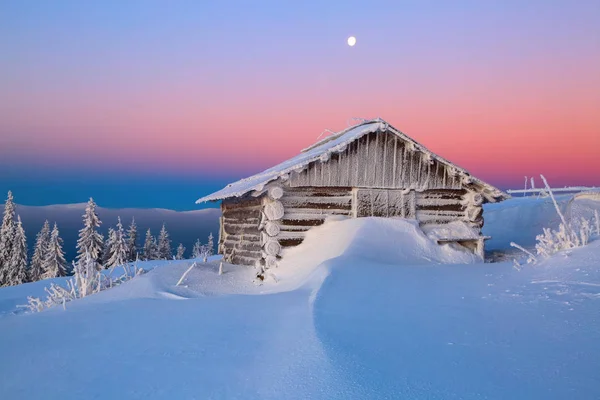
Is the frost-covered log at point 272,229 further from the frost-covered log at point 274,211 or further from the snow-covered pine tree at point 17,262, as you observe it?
the snow-covered pine tree at point 17,262

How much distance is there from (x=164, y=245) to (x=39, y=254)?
15.0m

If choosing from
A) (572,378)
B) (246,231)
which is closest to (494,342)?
(572,378)

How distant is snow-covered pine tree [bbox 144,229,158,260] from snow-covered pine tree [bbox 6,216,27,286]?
14.3 meters

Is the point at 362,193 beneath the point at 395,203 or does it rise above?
above

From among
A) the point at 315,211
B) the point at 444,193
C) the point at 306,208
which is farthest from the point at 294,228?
the point at 444,193

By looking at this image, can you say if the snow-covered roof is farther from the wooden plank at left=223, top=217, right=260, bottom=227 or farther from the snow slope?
the snow slope

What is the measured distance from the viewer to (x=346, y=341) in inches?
180

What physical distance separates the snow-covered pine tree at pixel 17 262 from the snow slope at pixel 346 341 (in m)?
39.1

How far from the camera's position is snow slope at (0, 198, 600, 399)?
3705 mm

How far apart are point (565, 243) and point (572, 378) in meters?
4.57

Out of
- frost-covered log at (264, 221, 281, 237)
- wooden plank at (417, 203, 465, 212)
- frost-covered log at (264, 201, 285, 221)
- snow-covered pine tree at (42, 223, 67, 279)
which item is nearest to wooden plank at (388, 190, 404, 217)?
wooden plank at (417, 203, 465, 212)

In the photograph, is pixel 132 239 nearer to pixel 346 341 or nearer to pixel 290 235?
pixel 290 235

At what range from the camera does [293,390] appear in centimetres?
375

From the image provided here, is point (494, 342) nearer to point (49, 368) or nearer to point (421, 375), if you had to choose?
point (421, 375)
